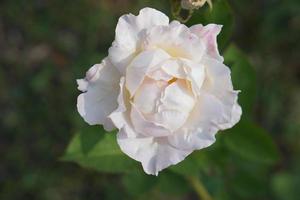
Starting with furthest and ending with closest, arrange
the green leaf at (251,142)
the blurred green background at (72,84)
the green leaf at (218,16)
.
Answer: the blurred green background at (72,84)
the green leaf at (251,142)
the green leaf at (218,16)

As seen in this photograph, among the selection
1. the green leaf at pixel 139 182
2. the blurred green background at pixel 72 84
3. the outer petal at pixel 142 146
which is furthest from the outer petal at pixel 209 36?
the blurred green background at pixel 72 84

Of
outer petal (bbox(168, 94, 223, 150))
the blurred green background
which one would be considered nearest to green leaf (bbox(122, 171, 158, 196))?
the blurred green background

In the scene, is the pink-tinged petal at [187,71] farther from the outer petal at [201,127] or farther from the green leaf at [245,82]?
the green leaf at [245,82]

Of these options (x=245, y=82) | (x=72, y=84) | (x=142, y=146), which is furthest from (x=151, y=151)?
(x=72, y=84)

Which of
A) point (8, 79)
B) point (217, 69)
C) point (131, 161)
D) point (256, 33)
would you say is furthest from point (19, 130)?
point (217, 69)

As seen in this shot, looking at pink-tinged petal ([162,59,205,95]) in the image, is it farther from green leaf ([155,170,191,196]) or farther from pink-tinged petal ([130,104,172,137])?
green leaf ([155,170,191,196])
